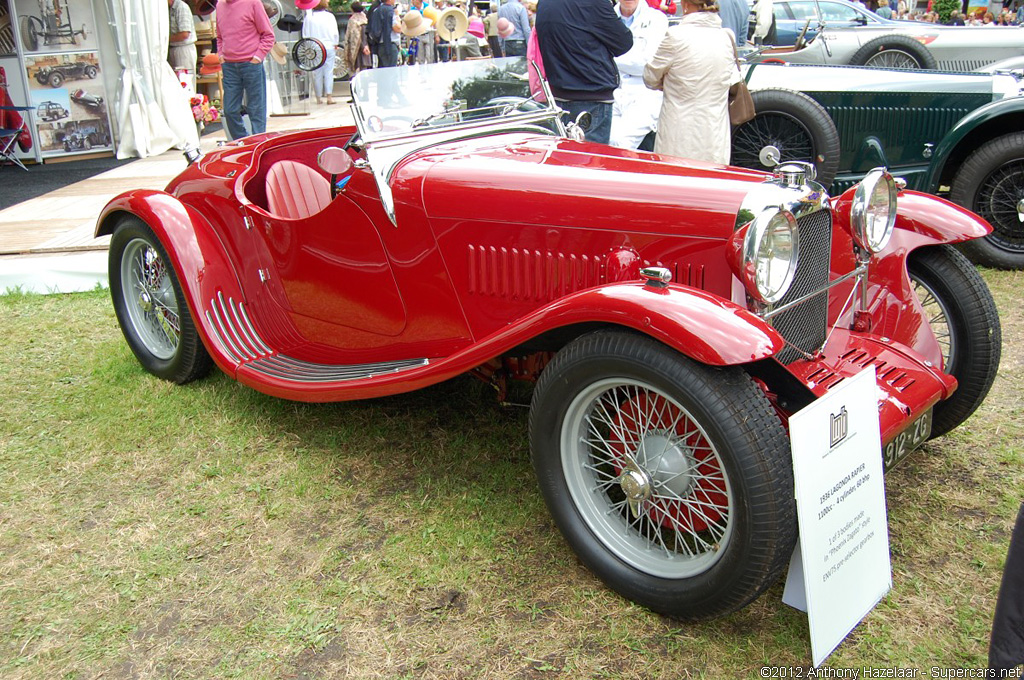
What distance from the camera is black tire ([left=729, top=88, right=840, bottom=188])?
19.2ft

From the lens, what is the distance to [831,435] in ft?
6.79

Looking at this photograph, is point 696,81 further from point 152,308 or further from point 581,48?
point 152,308

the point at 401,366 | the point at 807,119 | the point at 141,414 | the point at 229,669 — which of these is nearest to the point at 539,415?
the point at 401,366

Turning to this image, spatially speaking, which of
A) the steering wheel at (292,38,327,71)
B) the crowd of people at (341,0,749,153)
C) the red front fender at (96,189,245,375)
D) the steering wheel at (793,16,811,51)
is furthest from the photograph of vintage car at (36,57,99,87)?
the steering wheel at (793,16,811,51)

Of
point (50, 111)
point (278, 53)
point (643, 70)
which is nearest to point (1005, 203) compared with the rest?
point (643, 70)

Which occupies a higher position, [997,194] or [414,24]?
[414,24]

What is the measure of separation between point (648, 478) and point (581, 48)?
3.61 metres

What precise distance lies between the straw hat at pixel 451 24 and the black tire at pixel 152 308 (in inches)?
481

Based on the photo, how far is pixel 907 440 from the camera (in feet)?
8.19

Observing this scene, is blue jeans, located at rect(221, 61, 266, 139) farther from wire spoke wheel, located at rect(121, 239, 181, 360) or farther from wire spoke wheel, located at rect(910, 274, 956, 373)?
wire spoke wheel, located at rect(910, 274, 956, 373)

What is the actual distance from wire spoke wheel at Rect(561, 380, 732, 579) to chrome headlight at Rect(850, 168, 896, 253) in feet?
2.98

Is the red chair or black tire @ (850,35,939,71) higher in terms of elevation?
black tire @ (850,35,939,71)

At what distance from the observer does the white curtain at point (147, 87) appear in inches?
357

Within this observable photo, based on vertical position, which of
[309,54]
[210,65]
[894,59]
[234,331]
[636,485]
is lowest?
[636,485]
